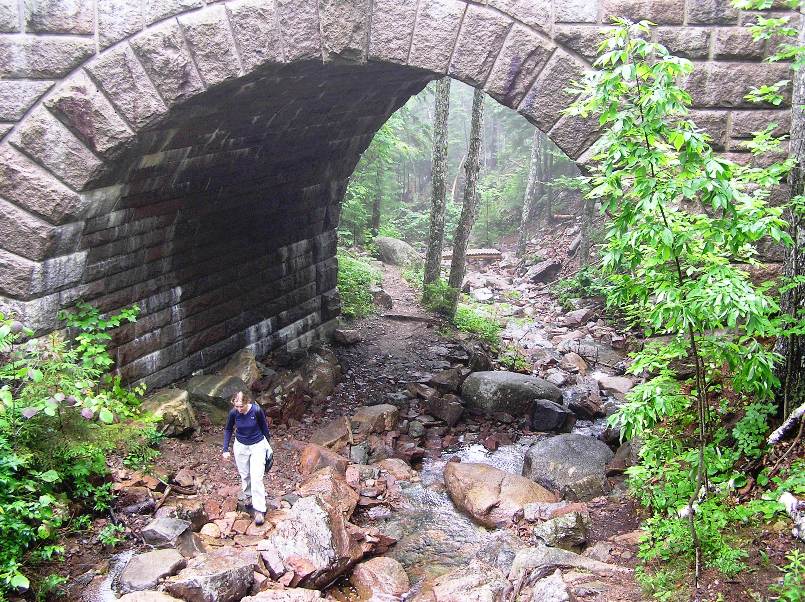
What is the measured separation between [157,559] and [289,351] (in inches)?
250

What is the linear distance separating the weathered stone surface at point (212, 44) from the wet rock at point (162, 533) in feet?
12.2

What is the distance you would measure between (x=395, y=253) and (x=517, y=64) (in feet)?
53.2

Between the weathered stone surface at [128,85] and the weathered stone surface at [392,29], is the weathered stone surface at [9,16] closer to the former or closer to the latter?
the weathered stone surface at [128,85]

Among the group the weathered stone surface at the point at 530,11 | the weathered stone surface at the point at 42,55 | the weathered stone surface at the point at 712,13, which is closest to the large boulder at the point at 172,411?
the weathered stone surface at the point at 42,55

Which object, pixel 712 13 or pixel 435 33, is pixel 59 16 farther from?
pixel 712 13

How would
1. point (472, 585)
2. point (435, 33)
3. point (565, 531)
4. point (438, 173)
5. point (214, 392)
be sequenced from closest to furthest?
point (472, 585), point (435, 33), point (565, 531), point (214, 392), point (438, 173)

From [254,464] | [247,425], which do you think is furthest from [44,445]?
[254,464]

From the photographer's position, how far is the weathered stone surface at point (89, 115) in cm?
605

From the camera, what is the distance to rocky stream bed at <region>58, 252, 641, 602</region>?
208 inches

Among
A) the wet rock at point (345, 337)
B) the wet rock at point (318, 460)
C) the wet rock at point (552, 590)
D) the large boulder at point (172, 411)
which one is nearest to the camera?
the wet rock at point (552, 590)

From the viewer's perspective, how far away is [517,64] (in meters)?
5.67

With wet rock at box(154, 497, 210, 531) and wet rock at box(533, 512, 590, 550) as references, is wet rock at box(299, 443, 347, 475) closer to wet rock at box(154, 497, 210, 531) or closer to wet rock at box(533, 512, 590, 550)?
wet rock at box(154, 497, 210, 531)

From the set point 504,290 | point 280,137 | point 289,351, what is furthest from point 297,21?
point 504,290

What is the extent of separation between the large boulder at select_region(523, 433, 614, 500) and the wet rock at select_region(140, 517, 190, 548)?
392 centimetres
